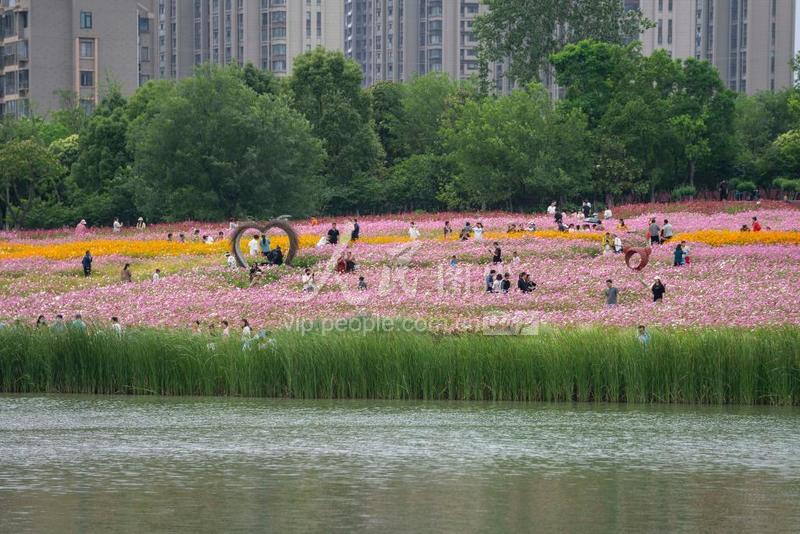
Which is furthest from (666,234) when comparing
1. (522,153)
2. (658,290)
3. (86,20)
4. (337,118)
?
(86,20)

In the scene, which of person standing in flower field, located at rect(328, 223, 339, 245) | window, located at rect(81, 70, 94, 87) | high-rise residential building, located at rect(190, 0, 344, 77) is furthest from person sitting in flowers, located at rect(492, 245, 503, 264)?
high-rise residential building, located at rect(190, 0, 344, 77)

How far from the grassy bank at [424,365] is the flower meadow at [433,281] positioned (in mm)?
3080

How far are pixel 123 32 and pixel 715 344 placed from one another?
12268 cm

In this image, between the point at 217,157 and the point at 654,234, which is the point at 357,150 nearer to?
the point at 217,157

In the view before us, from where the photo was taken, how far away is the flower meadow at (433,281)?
4059 cm

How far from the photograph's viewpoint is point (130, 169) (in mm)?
85250

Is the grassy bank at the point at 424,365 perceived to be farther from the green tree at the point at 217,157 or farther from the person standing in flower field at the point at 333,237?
the green tree at the point at 217,157

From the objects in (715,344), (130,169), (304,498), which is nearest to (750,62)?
(130,169)

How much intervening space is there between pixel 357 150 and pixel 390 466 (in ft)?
242

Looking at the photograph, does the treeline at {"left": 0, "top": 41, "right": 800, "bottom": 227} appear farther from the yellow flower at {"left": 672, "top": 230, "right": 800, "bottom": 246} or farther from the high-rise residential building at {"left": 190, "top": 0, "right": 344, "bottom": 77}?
the high-rise residential building at {"left": 190, "top": 0, "right": 344, "bottom": 77}

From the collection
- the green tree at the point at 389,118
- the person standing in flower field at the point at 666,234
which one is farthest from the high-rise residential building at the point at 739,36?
the person standing in flower field at the point at 666,234

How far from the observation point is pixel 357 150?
318 ft

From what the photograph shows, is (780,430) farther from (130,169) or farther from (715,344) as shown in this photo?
(130,169)

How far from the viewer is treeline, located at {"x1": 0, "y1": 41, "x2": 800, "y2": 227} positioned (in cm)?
7881
